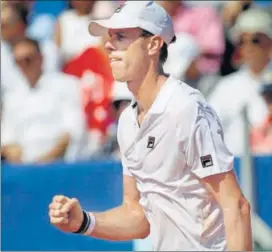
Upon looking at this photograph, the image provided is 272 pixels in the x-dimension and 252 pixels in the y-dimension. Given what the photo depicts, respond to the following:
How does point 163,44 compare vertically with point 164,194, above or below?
above

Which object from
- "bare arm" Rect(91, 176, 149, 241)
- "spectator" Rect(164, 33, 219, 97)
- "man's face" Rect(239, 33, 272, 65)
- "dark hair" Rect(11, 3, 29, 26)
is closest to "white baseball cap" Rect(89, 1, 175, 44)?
"bare arm" Rect(91, 176, 149, 241)

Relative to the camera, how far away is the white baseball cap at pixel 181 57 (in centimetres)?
758

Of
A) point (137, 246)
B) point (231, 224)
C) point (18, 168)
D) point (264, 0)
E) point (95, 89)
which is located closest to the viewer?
point (231, 224)

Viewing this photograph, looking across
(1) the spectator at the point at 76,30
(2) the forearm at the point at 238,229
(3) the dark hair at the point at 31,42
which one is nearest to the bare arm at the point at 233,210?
(2) the forearm at the point at 238,229

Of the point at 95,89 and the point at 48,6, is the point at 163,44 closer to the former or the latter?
the point at 95,89

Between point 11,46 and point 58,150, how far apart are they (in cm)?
128

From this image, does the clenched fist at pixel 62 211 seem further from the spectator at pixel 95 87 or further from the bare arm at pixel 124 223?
the spectator at pixel 95 87

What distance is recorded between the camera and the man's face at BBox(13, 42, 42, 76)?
8.02m

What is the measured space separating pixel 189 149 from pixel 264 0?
490 centimetres

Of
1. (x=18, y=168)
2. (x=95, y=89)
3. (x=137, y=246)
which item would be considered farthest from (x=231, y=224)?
(x=95, y=89)

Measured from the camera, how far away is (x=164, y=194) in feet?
13.7

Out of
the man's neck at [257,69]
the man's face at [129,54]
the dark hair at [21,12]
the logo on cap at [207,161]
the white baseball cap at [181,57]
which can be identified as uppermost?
the dark hair at [21,12]

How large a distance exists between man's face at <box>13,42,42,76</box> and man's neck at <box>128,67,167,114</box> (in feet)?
12.5

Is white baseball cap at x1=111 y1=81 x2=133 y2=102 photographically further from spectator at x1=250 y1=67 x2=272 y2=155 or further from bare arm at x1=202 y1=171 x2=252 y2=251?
bare arm at x1=202 y1=171 x2=252 y2=251
